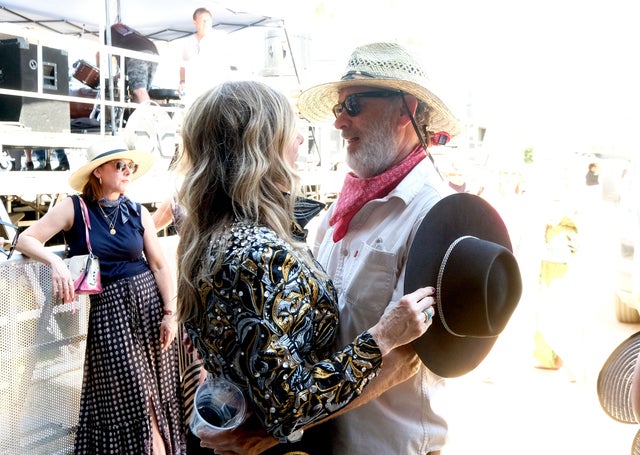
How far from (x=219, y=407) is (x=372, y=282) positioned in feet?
1.95

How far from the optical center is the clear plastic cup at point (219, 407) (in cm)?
174

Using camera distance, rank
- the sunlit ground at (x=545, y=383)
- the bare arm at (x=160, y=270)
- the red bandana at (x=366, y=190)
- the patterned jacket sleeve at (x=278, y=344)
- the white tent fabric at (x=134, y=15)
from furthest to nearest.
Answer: the white tent fabric at (x=134, y=15)
the sunlit ground at (x=545, y=383)
the bare arm at (x=160, y=270)
the red bandana at (x=366, y=190)
the patterned jacket sleeve at (x=278, y=344)

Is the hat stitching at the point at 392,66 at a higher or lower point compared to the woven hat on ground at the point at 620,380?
higher

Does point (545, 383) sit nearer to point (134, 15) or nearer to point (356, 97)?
point (356, 97)

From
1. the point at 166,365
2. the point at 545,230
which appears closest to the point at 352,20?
the point at 545,230

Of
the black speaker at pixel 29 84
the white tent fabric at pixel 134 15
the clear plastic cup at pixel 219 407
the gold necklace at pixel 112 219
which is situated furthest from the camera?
the white tent fabric at pixel 134 15

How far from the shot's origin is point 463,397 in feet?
18.9

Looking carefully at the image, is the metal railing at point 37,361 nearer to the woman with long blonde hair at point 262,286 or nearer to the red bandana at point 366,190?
the woman with long blonde hair at point 262,286

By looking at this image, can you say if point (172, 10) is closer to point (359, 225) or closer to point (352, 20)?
point (352, 20)

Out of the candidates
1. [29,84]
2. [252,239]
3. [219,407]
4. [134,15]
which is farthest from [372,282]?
[134,15]

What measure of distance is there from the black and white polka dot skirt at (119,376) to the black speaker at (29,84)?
427cm

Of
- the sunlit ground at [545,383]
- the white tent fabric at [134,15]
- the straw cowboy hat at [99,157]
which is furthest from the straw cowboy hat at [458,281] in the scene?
the white tent fabric at [134,15]

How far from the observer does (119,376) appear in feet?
11.7

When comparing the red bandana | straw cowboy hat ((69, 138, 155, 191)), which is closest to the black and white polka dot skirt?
straw cowboy hat ((69, 138, 155, 191))
